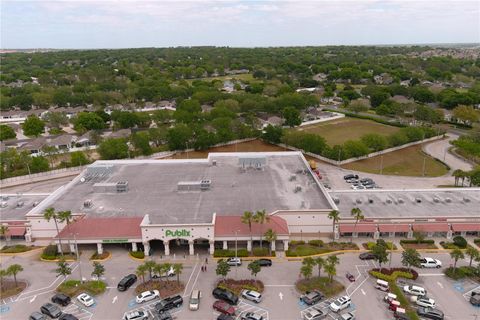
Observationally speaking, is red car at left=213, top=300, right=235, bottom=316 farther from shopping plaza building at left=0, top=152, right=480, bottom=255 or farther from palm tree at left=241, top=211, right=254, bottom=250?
shopping plaza building at left=0, top=152, right=480, bottom=255

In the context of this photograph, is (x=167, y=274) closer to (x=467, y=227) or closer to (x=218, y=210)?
(x=218, y=210)

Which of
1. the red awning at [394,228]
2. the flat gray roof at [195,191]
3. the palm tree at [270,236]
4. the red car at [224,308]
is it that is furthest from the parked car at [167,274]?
the red awning at [394,228]

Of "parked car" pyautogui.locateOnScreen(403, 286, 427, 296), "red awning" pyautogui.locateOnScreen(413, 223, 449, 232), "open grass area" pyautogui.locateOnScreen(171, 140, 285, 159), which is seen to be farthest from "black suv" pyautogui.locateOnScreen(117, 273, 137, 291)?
"open grass area" pyautogui.locateOnScreen(171, 140, 285, 159)

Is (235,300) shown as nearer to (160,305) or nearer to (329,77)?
(160,305)

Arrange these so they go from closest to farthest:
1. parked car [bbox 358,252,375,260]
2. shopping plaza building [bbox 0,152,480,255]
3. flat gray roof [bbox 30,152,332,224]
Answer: parked car [bbox 358,252,375,260]
shopping plaza building [bbox 0,152,480,255]
flat gray roof [bbox 30,152,332,224]

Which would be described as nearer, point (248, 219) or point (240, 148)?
point (248, 219)

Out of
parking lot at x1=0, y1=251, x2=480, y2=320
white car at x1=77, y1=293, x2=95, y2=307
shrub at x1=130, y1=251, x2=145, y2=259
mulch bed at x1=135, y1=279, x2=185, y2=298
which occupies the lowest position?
parking lot at x1=0, y1=251, x2=480, y2=320

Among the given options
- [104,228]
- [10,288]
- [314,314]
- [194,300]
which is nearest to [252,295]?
[194,300]
